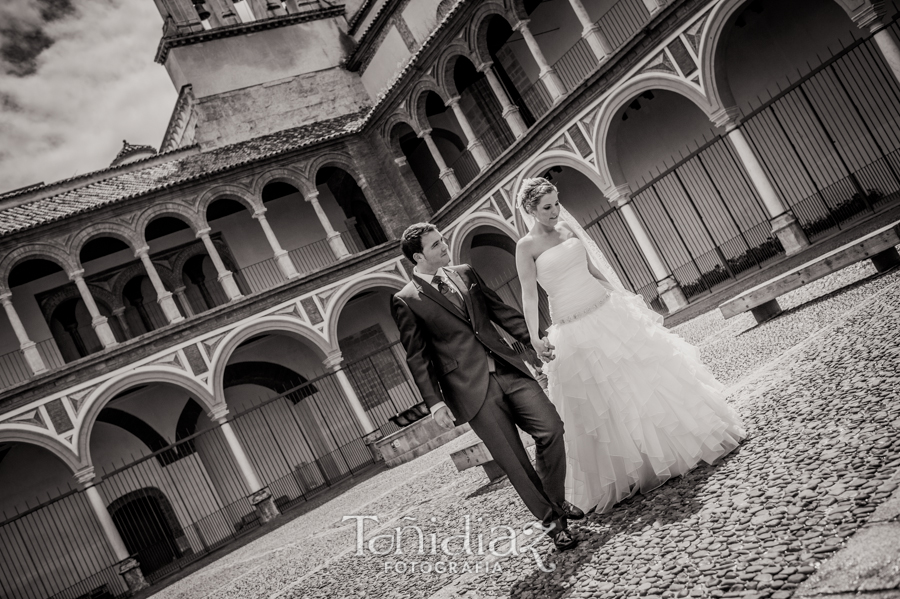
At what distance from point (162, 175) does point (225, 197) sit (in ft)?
5.59

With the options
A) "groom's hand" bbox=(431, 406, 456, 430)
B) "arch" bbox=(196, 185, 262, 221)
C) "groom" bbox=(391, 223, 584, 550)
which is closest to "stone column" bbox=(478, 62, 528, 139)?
"arch" bbox=(196, 185, 262, 221)

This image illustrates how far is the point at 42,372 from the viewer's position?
569 inches

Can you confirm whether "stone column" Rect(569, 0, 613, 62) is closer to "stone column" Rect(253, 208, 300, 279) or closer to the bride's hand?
"stone column" Rect(253, 208, 300, 279)

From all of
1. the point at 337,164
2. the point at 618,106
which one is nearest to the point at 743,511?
the point at 618,106

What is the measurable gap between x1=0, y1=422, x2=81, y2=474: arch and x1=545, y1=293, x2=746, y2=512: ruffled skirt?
1382 centimetres

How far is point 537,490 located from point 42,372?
47.4ft

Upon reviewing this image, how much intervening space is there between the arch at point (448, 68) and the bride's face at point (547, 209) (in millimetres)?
13551

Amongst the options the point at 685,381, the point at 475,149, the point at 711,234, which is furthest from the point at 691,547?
the point at 475,149

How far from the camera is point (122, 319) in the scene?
17.8 metres

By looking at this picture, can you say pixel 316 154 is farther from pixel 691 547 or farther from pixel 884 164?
pixel 691 547

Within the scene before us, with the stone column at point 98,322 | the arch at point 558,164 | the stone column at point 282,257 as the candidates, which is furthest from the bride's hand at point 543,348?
the stone column at point 282,257

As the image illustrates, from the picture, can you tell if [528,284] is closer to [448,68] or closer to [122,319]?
[448,68]

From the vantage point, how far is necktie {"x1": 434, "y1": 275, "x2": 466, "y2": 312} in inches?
137

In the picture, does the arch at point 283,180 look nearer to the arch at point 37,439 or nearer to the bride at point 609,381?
the arch at point 37,439
